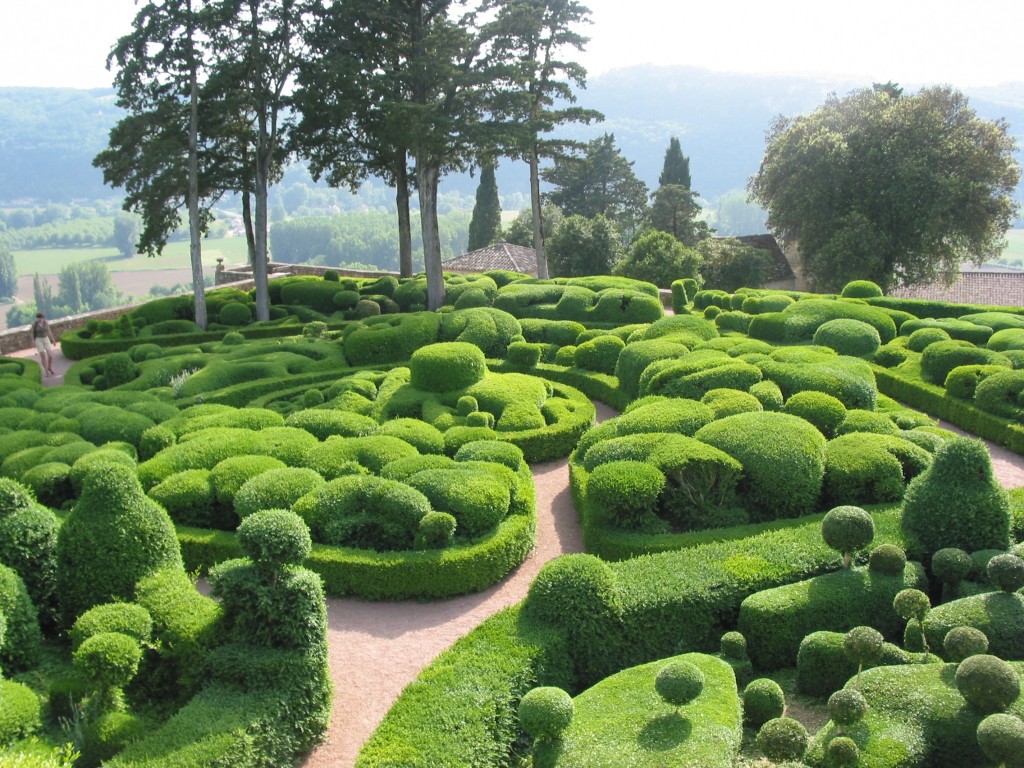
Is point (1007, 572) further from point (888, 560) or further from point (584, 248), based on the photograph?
point (584, 248)

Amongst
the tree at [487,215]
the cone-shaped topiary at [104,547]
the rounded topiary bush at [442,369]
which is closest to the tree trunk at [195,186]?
the rounded topiary bush at [442,369]

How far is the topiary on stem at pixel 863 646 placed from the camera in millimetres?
7633

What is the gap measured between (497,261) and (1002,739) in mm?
37576

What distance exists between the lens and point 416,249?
443 ft

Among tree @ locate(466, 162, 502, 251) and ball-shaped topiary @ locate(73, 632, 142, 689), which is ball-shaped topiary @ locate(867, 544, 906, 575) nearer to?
ball-shaped topiary @ locate(73, 632, 142, 689)

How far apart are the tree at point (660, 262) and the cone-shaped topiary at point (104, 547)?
84.1ft

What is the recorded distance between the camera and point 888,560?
9445mm

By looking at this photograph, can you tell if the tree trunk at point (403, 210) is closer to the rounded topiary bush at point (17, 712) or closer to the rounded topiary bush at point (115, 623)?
the rounded topiary bush at point (115, 623)

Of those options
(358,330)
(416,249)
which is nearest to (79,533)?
(358,330)

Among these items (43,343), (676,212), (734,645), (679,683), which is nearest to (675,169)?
(676,212)

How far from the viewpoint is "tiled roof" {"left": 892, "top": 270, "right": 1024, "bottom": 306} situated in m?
37.1

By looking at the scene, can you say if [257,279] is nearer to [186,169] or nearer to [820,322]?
[186,169]

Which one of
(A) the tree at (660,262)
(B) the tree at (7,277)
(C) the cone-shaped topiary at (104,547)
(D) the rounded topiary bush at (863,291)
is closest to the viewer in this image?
(C) the cone-shaped topiary at (104,547)

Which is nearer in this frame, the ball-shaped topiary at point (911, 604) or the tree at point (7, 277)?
the ball-shaped topiary at point (911, 604)
